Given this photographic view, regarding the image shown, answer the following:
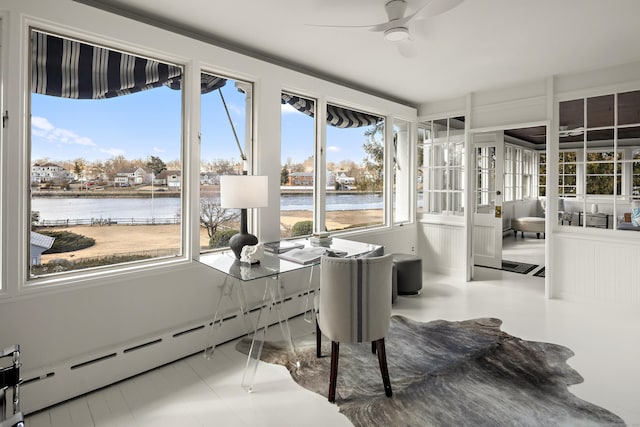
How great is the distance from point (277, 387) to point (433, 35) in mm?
2999

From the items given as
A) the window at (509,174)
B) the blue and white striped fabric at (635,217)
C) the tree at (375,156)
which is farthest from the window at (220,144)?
the window at (509,174)

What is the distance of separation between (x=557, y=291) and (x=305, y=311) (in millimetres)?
3039

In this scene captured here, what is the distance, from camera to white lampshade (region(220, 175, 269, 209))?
2680mm

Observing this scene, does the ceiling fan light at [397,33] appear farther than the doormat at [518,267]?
No

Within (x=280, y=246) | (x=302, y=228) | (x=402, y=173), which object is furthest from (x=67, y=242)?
(x=402, y=173)

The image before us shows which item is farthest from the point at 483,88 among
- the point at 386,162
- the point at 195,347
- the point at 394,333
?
the point at 195,347

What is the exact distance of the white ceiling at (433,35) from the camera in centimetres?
252

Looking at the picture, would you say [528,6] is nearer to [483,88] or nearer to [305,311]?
[483,88]

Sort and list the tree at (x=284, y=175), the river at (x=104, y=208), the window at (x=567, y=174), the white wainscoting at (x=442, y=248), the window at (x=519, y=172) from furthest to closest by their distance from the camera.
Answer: the window at (x=519, y=172) < the white wainscoting at (x=442, y=248) < the window at (x=567, y=174) < the tree at (x=284, y=175) < the river at (x=104, y=208)

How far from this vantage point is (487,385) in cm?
237

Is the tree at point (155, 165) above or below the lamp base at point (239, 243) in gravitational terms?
above

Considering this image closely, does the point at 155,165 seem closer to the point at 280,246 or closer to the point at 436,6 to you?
the point at 280,246

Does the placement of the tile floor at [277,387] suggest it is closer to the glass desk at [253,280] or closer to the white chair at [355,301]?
the glass desk at [253,280]

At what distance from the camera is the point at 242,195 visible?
271 centimetres
